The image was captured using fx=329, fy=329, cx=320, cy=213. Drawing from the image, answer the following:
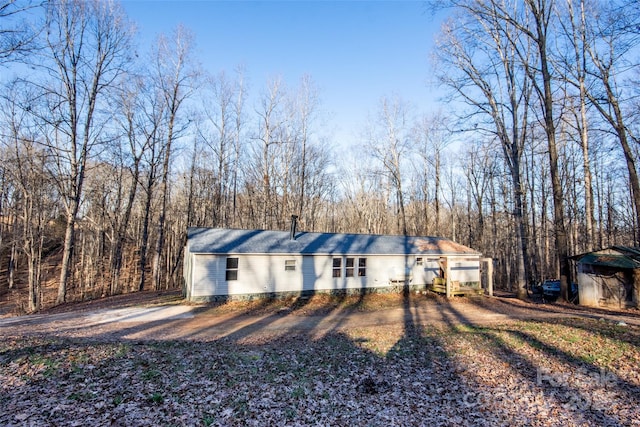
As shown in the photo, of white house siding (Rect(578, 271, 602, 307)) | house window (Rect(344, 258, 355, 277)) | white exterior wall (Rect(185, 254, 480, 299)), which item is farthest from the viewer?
house window (Rect(344, 258, 355, 277))

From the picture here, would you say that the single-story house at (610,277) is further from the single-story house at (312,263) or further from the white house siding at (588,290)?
the single-story house at (312,263)

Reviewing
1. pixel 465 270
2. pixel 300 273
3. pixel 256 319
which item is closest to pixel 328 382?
pixel 256 319

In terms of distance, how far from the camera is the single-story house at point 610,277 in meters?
13.9

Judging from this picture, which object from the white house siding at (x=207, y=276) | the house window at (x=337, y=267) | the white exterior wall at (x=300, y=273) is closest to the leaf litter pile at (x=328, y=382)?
the white house siding at (x=207, y=276)

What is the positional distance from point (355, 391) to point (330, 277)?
11.9 meters

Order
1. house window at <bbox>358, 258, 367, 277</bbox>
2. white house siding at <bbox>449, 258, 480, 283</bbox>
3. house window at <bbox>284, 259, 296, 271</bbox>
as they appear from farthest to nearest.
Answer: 1. white house siding at <bbox>449, 258, 480, 283</bbox>
2. house window at <bbox>358, 258, 367, 277</bbox>
3. house window at <bbox>284, 259, 296, 271</bbox>

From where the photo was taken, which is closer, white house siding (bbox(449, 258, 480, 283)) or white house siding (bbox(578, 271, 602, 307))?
white house siding (bbox(578, 271, 602, 307))

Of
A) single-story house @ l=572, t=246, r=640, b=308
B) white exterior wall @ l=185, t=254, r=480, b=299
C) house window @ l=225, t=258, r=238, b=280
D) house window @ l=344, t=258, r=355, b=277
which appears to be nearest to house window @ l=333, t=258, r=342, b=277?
white exterior wall @ l=185, t=254, r=480, b=299

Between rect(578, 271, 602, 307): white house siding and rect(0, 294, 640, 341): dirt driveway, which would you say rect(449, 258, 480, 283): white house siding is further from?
rect(578, 271, 602, 307): white house siding

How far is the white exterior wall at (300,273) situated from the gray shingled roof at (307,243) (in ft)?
1.04

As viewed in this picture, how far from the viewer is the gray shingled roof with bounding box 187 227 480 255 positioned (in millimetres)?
15570

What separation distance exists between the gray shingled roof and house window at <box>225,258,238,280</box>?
0.47m

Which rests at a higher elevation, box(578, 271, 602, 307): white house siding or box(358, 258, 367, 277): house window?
box(358, 258, 367, 277): house window

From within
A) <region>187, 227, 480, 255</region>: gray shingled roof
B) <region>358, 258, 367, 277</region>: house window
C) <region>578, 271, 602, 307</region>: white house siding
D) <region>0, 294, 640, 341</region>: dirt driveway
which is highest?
<region>187, 227, 480, 255</region>: gray shingled roof
